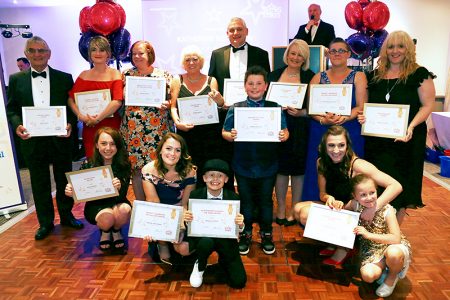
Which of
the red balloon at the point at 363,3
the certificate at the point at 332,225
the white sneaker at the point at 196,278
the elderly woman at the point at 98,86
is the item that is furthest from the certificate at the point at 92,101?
the red balloon at the point at 363,3

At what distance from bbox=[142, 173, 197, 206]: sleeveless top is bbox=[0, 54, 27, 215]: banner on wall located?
6.99 ft

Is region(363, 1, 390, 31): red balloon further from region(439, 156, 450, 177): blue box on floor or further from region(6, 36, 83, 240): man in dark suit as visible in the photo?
region(6, 36, 83, 240): man in dark suit

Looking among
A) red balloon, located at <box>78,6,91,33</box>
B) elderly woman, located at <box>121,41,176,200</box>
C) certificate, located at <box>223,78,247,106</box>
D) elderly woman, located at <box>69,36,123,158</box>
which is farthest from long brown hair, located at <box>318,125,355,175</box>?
red balloon, located at <box>78,6,91,33</box>

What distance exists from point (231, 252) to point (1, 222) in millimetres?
2768

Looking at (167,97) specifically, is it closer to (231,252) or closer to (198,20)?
(231,252)

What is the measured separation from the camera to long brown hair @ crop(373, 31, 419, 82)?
300 cm

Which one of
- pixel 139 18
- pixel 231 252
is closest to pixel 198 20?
pixel 139 18

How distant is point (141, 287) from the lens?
2.86m

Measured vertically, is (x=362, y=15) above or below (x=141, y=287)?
above

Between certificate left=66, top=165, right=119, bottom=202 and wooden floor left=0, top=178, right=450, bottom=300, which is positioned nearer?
wooden floor left=0, top=178, right=450, bottom=300

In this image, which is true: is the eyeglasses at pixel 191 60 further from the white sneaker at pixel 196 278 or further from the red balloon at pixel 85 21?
the red balloon at pixel 85 21

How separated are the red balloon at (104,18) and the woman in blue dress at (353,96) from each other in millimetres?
2479

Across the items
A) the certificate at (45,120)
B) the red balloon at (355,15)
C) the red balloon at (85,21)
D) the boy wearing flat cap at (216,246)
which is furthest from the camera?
the red balloon at (355,15)

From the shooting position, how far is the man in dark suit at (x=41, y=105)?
3.50m
